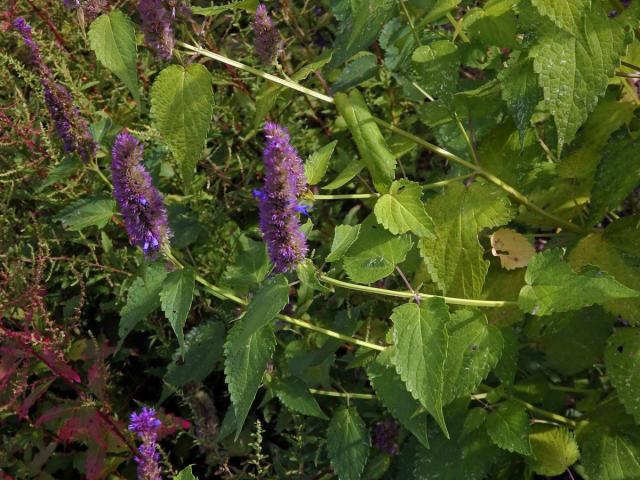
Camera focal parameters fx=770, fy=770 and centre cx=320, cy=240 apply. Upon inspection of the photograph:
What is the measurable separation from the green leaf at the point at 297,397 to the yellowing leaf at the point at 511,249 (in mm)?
705

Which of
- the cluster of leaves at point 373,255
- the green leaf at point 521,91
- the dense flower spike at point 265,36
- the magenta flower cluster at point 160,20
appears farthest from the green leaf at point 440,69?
the magenta flower cluster at point 160,20

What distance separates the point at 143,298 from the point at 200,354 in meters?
0.42

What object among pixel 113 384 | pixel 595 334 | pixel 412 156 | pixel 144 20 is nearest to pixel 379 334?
pixel 595 334

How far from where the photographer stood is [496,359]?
1950mm

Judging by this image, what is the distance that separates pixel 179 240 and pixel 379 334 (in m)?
0.76

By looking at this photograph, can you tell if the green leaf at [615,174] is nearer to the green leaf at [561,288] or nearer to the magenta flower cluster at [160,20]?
the green leaf at [561,288]

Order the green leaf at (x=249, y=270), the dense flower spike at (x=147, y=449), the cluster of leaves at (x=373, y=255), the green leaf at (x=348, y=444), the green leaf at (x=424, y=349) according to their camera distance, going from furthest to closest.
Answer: the green leaf at (x=348, y=444)
the green leaf at (x=249, y=270)
the dense flower spike at (x=147, y=449)
the cluster of leaves at (x=373, y=255)
the green leaf at (x=424, y=349)

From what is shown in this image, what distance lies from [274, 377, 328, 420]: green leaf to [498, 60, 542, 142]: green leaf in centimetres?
94

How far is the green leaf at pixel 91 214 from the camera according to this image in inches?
89.0

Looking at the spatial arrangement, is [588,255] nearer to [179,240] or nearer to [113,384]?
[179,240]

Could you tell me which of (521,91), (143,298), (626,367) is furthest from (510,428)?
(143,298)

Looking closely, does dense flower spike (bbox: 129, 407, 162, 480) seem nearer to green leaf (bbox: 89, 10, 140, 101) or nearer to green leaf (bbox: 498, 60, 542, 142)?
green leaf (bbox: 89, 10, 140, 101)

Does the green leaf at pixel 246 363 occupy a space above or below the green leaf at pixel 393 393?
above

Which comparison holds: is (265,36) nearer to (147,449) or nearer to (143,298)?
(143,298)
